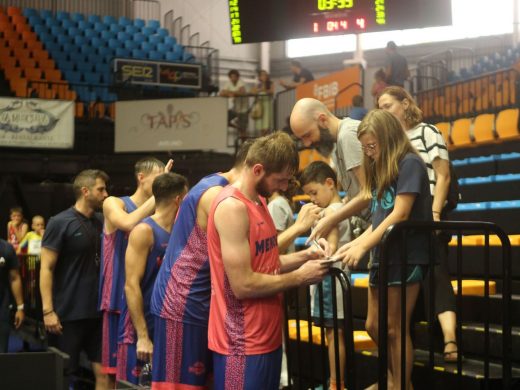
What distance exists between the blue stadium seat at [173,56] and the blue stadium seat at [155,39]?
1.97ft

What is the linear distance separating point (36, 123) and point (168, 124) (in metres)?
2.39

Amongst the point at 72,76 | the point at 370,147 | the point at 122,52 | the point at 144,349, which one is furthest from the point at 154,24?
→ the point at 370,147

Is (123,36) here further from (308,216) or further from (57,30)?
(308,216)

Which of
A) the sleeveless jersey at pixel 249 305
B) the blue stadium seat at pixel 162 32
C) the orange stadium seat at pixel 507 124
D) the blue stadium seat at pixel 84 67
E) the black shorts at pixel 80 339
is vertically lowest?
the black shorts at pixel 80 339

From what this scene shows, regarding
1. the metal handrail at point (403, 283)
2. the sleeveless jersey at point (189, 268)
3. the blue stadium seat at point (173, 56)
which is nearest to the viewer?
the metal handrail at point (403, 283)

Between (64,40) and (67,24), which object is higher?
(67,24)

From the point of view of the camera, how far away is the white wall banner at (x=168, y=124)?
15.7 m

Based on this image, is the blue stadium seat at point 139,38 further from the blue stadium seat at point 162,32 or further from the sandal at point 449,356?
the sandal at point 449,356

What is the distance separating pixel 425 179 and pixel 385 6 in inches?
255

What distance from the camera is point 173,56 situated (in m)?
19.3

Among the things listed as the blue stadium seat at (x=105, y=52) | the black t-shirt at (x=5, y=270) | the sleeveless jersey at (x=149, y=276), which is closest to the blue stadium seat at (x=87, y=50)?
the blue stadium seat at (x=105, y=52)

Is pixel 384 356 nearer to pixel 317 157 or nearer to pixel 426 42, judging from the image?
pixel 317 157

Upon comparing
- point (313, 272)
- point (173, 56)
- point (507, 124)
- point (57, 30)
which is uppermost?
point (57, 30)

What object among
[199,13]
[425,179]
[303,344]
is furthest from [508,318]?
[199,13]
